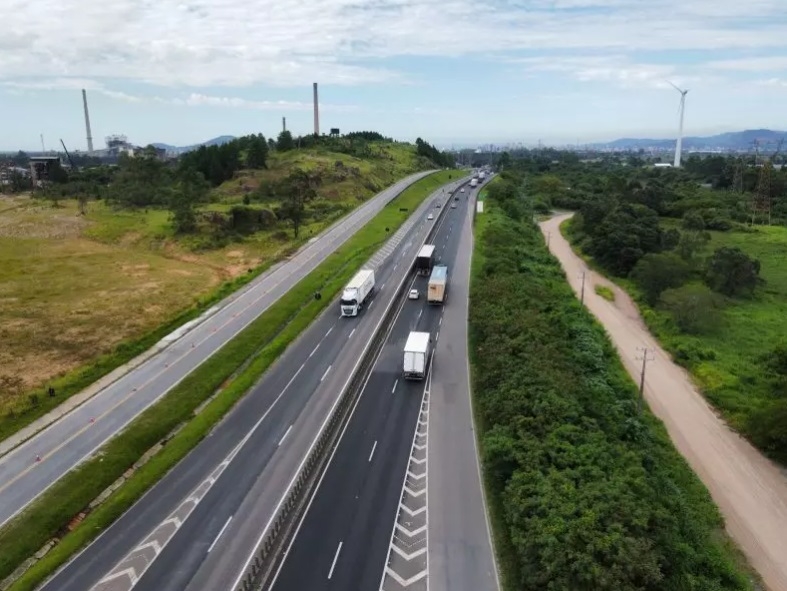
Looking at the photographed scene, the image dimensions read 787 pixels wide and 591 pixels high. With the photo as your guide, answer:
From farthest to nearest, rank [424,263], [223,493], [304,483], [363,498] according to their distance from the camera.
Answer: [424,263] < [304,483] < [223,493] < [363,498]

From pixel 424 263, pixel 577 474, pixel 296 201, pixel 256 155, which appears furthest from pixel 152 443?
pixel 256 155

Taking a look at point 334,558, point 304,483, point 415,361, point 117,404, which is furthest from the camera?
point 415,361

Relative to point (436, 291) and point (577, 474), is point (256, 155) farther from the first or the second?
point (577, 474)

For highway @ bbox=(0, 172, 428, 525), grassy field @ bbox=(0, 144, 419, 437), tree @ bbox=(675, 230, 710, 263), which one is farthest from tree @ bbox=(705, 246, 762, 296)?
grassy field @ bbox=(0, 144, 419, 437)

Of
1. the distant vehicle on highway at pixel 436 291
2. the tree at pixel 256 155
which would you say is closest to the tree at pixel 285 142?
the tree at pixel 256 155

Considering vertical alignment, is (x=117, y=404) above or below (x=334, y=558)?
above

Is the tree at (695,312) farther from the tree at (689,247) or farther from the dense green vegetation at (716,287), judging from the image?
the tree at (689,247)
